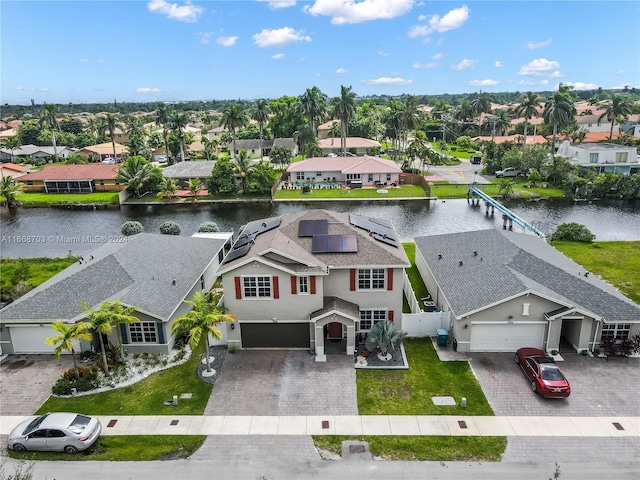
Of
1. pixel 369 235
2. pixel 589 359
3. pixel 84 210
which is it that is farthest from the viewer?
pixel 84 210

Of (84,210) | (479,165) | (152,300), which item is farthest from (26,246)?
(479,165)

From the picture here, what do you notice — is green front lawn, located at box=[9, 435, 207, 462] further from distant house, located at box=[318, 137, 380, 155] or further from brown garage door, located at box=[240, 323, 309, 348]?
distant house, located at box=[318, 137, 380, 155]

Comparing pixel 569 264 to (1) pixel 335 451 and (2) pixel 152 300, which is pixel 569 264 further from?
(2) pixel 152 300

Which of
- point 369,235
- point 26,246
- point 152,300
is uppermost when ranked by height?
point 369,235

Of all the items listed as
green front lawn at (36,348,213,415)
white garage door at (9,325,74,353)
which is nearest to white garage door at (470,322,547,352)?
green front lawn at (36,348,213,415)

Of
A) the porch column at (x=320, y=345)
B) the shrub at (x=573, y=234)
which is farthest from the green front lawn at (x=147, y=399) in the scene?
the shrub at (x=573, y=234)

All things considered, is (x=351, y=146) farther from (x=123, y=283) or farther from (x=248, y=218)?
(x=123, y=283)

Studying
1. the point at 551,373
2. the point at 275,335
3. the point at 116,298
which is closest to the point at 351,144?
the point at 275,335
